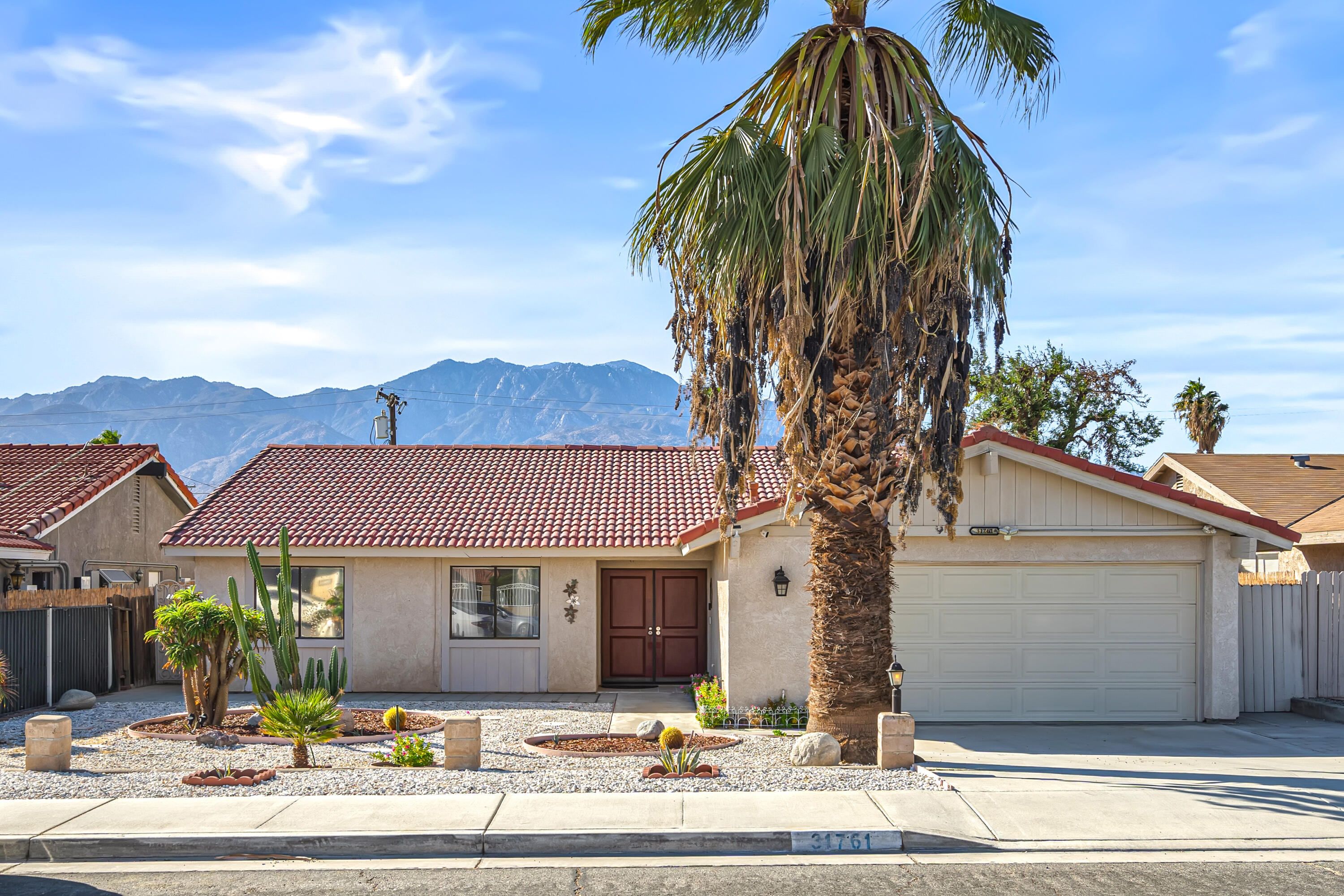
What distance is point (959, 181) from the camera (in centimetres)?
1085

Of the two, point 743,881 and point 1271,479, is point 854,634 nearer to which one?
point 743,881

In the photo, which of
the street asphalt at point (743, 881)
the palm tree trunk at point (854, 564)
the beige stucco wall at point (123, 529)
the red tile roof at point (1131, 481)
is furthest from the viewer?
the beige stucco wall at point (123, 529)

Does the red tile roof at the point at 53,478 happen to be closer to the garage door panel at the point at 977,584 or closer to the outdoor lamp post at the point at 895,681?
the outdoor lamp post at the point at 895,681

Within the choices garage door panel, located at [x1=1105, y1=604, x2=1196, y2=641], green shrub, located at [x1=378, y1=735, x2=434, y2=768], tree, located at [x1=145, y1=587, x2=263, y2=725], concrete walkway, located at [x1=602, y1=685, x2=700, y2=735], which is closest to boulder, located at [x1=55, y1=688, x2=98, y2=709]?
tree, located at [x1=145, y1=587, x2=263, y2=725]

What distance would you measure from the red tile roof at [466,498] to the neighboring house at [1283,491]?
1055cm

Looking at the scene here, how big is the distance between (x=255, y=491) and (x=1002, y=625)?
45.3 ft

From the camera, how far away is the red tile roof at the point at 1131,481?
14.5 m

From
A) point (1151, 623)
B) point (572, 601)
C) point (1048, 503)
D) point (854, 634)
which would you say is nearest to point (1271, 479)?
point (1151, 623)

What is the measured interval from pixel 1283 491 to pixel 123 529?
25486 millimetres

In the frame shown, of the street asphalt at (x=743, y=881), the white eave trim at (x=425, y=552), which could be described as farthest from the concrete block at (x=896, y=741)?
the white eave trim at (x=425, y=552)

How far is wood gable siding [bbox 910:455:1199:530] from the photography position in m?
14.9

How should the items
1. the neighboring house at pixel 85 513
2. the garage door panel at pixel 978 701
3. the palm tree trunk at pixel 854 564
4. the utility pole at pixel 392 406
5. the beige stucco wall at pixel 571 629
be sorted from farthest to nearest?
the utility pole at pixel 392 406 → the neighboring house at pixel 85 513 → the beige stucco wall at pixel 571 629 → the garage door panel at pixel 978 701 → the palm tree trunk at pixel 854 564

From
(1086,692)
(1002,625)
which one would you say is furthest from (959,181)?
(1086,692)

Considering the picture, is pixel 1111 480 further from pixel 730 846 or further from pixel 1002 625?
pixel 730 846
